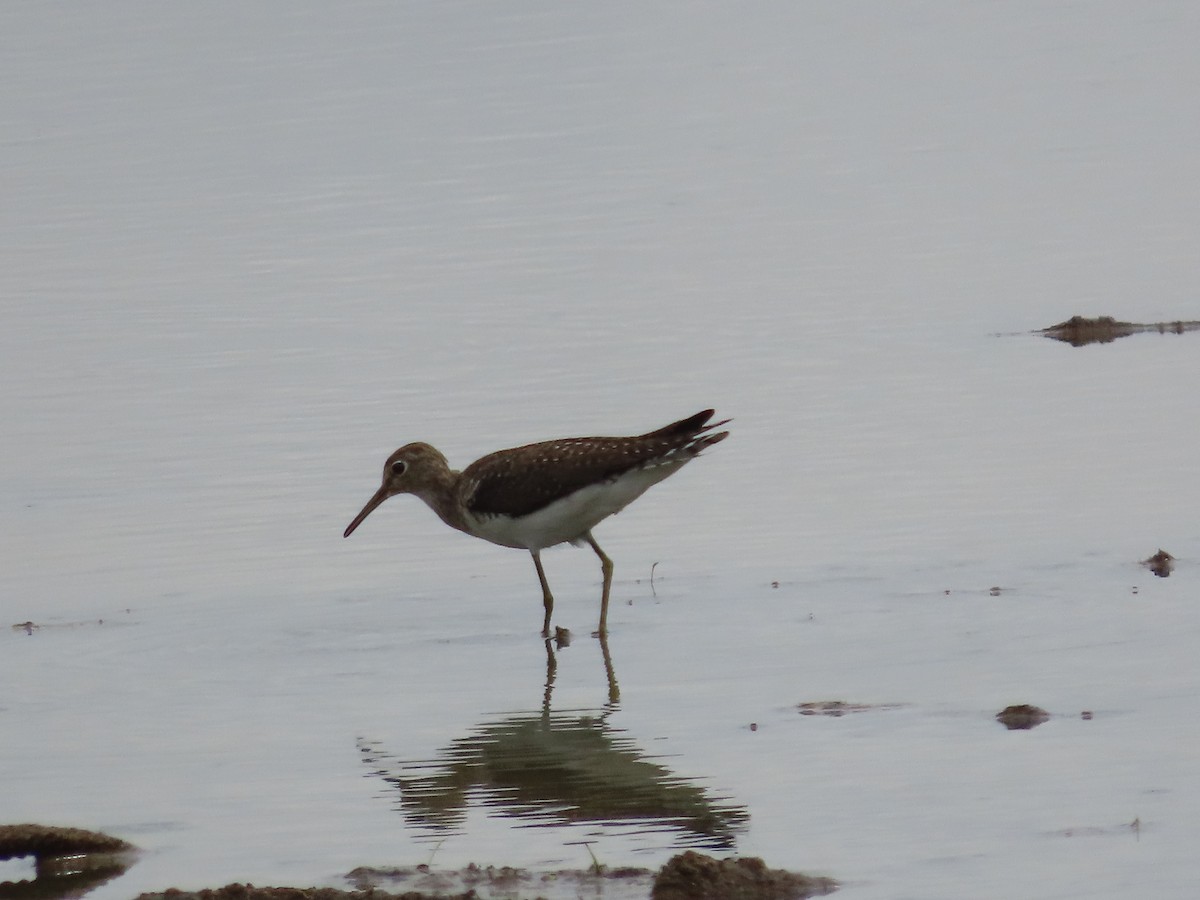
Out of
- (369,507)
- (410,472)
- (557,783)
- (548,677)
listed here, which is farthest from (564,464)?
(557,783)

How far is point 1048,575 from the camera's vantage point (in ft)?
33.9

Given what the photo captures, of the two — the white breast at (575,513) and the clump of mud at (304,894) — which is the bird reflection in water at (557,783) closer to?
the clump of mud at (304,894)

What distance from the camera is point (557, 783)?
8.31 m

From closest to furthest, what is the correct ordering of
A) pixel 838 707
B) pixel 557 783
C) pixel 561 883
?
pixel 561 883 → pixel 557 783 → pixel 838 707

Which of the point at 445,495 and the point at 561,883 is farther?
the point at 445,495

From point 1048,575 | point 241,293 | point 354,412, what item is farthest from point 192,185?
point 1048,575

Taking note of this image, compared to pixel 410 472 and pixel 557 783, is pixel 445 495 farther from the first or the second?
pixel 557 783

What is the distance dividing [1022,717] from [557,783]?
5.20 ft

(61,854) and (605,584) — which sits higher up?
(605,584)

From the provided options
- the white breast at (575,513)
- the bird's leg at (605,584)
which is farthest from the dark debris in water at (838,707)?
the white breast at (575,513)

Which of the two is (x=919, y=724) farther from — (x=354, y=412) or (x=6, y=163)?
(x=6, y=163)

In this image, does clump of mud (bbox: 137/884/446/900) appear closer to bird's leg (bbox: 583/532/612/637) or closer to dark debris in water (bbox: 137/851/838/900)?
dark debris in water (bbox: 137/851/838/900)

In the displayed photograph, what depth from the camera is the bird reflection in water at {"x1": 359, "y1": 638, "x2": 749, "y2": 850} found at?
770 cm

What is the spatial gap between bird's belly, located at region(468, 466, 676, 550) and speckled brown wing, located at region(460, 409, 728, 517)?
0.11 feet
